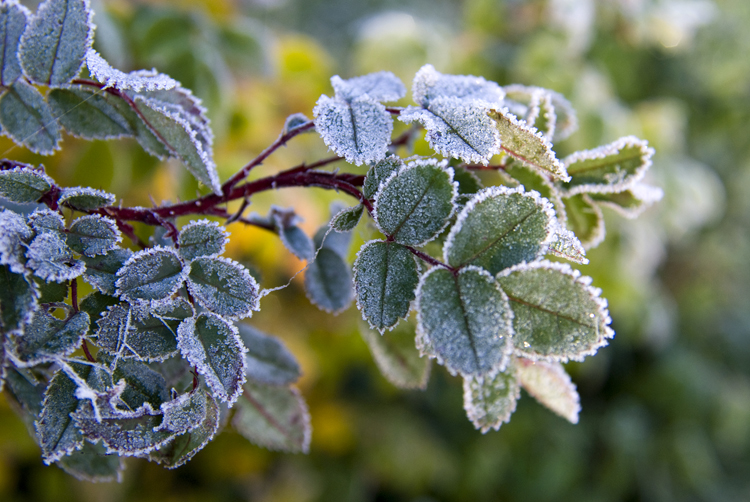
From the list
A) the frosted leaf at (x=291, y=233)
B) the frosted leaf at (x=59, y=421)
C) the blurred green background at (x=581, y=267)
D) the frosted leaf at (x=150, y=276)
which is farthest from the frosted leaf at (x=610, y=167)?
the blurred green background at (x=581, y=267)

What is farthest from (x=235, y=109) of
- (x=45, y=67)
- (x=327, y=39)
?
(x=327, y=39)

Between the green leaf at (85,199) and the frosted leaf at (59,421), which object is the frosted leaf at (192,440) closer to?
the frosted leaf at (59,421)

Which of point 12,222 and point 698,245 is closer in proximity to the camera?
point 12,222

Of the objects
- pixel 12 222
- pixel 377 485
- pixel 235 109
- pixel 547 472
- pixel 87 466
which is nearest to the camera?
pixel 12 222

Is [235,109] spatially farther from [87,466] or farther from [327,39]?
[327,39]

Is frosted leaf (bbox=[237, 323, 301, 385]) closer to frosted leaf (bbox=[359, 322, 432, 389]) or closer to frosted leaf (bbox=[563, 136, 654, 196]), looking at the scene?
frosted leaf (bbox=[359, 322, 432, 389])

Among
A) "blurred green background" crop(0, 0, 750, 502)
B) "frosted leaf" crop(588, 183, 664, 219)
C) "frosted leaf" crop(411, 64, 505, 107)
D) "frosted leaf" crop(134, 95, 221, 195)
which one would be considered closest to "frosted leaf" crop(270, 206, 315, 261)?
"frosted leaf" crop(134, 95, 221, 195)
